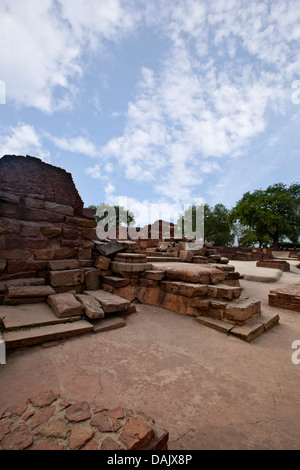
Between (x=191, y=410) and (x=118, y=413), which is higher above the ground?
(x=118, y=413)

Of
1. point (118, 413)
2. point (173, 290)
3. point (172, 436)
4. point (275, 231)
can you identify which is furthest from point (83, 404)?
point (275, 231)

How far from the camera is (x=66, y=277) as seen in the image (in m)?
4.07

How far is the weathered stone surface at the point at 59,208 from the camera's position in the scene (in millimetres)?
4402

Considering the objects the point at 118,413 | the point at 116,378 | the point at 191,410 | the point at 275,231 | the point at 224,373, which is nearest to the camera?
the point at 118,413

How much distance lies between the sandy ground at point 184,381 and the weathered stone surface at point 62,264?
6.08 ft

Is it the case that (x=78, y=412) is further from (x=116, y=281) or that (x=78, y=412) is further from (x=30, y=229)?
(x=30, y=229)

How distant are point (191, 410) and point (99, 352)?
1.22 m

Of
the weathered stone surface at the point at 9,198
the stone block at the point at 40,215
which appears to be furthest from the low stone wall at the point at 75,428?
the weathered stone surface at the point at 9,198

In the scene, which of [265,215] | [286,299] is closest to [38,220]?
[286,299]

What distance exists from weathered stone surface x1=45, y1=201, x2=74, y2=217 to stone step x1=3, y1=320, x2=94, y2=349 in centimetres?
254

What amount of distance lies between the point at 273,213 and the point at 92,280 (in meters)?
29.8

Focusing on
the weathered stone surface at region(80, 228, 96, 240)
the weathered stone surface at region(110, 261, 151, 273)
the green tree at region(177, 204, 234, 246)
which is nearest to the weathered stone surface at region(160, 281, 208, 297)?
the weathered stone surface at region(110, 261, 151, 273)
